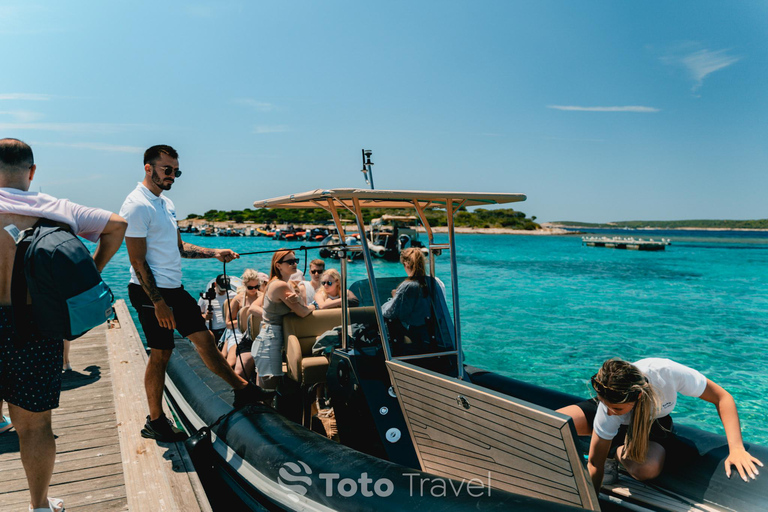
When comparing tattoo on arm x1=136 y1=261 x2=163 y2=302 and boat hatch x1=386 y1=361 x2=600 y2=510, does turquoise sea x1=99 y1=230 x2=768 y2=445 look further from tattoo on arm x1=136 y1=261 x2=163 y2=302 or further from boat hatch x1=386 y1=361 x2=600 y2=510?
tattoo on arm x1=136 y1=261 x2=163 y2=302

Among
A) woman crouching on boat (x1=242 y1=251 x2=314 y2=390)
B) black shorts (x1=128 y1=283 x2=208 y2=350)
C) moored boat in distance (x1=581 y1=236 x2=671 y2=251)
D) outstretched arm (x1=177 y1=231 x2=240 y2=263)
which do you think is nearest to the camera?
black shorts (x1=128 y1=283 x2=208 y2=350)

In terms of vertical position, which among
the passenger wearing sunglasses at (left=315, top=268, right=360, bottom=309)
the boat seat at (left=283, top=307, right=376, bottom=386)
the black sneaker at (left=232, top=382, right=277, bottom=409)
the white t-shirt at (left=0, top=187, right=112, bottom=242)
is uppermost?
the white t-shirt at (left=0, top=187, right=112, bottom=242)

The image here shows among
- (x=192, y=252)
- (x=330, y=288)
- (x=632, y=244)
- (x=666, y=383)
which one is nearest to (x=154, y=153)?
(x=192, y=252)

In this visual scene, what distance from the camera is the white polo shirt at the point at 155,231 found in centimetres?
271

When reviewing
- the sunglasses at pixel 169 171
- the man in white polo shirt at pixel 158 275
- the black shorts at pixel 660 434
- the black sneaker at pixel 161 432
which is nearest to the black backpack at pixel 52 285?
the man in white polo shirt at pixel 158 275

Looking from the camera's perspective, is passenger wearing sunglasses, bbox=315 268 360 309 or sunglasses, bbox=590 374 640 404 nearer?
sunglasses, bbox=590 374 640 404

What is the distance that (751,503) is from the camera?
7.32 ft

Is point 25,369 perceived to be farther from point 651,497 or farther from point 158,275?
point 651,497

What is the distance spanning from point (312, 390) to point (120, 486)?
1491mm

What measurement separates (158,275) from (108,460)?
128 centimetres

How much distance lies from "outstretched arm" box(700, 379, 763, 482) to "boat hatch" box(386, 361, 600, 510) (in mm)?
1047

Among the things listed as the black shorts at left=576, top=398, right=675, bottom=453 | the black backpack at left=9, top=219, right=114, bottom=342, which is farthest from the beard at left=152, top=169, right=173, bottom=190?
the black shorts at left=576, top=398, right=675, bottom=453

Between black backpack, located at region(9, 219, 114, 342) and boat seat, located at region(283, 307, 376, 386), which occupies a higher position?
black backpack, located at region(9, 219, 114, 342)

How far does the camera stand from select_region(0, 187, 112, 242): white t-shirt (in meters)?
1.94
